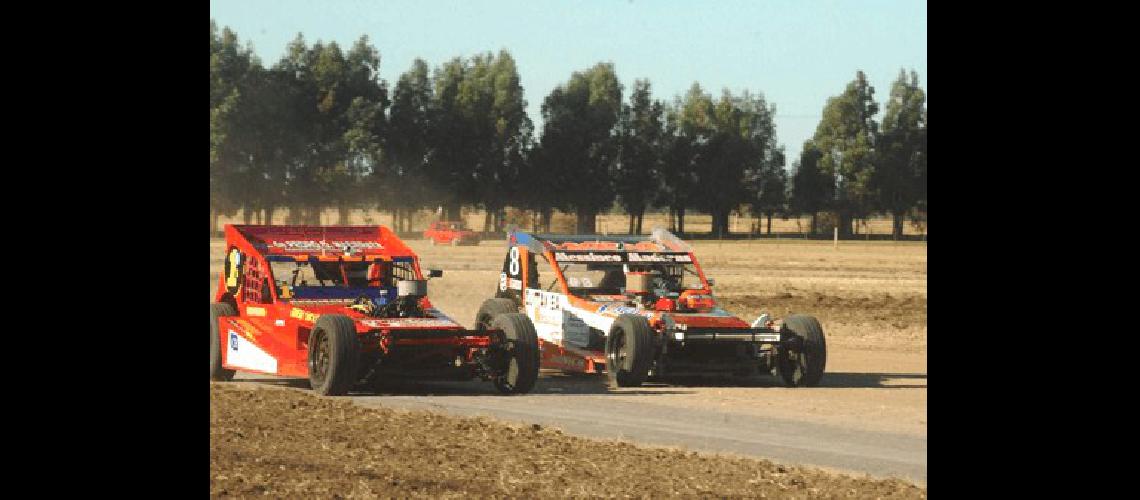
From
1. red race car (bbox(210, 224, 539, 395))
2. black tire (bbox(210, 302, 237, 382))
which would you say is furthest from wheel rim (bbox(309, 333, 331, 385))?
black tire (bbox(210, 302, 237, 382))

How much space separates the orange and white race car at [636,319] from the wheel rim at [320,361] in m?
3.17

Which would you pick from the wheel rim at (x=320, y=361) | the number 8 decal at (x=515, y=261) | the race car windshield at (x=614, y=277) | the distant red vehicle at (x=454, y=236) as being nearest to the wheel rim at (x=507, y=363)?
the wheel rim at (x=320, y=361)

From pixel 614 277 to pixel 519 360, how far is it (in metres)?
3.63

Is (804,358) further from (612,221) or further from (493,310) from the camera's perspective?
(612,221)

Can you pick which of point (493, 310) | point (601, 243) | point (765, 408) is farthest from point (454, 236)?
point (765, 408)

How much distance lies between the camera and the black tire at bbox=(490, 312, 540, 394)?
18406mm

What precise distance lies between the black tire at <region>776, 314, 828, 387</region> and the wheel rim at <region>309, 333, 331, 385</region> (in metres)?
5.39

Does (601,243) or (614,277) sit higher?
(601,243)

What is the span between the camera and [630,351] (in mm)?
19047

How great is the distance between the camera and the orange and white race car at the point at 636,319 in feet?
63.7

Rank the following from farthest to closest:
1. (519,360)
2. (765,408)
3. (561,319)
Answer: (561,319), (519,360), (765,408)
